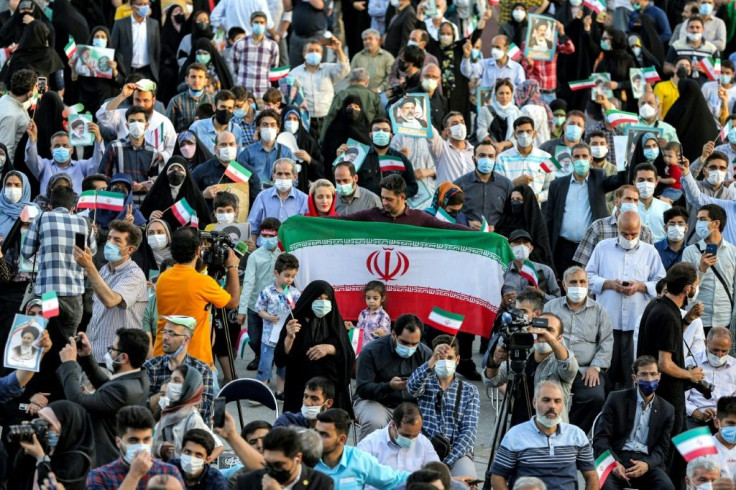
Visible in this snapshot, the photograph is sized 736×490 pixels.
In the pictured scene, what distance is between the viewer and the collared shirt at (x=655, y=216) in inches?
701

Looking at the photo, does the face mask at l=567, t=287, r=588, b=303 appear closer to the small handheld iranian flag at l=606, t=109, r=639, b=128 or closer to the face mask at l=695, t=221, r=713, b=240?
the face mask at l=695, t=221, r=713, b=240

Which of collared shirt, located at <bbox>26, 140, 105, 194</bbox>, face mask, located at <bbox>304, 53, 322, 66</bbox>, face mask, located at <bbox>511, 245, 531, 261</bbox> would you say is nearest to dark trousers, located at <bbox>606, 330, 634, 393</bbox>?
face mask, located at <bbox>511, 245, 531, 261</bbox>

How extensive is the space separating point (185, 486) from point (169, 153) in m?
7.67

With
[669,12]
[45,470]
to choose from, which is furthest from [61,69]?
[45,470]

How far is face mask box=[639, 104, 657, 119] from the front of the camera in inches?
814

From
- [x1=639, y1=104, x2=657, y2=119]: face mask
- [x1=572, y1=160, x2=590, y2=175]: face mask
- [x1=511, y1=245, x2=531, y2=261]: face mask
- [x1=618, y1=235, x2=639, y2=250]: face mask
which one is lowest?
[x1=511, y1=245, x2=531, y2=261]: face mask

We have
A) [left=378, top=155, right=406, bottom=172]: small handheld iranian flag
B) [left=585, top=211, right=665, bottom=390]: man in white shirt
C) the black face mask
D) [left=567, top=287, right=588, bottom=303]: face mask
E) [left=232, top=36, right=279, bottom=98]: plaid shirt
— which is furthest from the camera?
[left=232, top=36, right=279, bottom=98]: plaid shirt

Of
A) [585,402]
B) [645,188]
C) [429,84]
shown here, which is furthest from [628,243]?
[429,84]

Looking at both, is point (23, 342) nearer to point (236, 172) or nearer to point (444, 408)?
point (444, 408)

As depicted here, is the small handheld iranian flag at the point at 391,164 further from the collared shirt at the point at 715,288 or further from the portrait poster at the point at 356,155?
the collared shirt at the point at 715,288

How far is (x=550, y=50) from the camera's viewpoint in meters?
23.2

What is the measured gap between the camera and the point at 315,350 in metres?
14.8

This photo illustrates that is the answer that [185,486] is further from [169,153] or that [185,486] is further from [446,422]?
[169,153]

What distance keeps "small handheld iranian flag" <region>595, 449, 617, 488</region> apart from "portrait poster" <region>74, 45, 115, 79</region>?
394 inches
